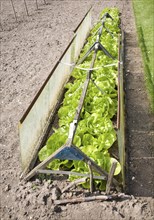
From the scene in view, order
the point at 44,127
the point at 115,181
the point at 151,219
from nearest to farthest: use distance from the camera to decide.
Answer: the point at 151,219
the point at 115,181
the point at 44,127

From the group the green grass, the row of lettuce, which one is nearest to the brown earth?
the green grass

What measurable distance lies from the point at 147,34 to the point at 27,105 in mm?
6330

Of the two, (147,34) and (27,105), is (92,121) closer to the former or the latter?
(27,105)

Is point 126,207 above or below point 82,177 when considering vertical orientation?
below

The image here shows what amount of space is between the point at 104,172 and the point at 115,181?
0.25m

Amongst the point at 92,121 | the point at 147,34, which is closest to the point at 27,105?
the point at 92,121

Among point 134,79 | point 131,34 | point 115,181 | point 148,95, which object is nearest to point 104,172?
point 115,181

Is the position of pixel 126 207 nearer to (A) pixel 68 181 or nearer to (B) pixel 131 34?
(A) pixel 68 181

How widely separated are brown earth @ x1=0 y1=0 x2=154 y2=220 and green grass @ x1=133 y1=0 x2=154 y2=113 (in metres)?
0.19

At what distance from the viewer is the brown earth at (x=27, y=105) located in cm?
430

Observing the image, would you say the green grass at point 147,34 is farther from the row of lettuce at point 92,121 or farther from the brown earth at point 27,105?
the row of lettuce at point 92,121

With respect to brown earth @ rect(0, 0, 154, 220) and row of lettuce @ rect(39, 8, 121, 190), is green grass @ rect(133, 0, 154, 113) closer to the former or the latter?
brown earth @ rect(0, 0, 154, 220)

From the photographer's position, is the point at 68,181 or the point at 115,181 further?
the point at 68,181

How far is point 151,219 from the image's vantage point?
13.6 feet
